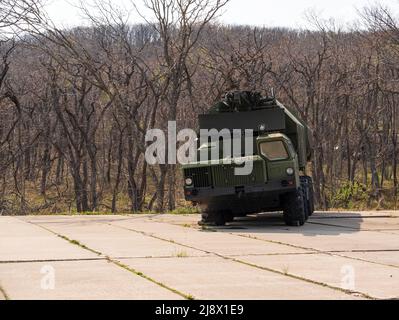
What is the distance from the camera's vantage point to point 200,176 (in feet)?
45.9

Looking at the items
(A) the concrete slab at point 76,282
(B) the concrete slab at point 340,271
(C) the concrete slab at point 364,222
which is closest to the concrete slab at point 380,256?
(B) the concrete slab at point 340,271

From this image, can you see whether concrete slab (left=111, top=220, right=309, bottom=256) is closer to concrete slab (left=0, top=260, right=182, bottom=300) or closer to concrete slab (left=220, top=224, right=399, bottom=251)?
concrete slab (left=220, top=224, right=399, bottom=251)

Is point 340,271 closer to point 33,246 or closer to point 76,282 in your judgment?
point 76,282

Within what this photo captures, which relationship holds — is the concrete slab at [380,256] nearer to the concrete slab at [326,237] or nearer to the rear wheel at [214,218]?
the concrete slab at [326,237]

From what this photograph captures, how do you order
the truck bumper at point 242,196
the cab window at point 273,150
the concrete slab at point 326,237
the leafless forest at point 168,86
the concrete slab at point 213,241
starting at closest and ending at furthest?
1. the concrete slab at point 213,241
2. the concrete slab at point 326,237
3. the truck bumper at point 242,196
4. the cab window at point 273,150
5. the leafless forest at point 168,86

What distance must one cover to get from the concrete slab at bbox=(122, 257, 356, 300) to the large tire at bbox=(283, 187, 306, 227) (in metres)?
5.41

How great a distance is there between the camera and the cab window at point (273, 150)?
1405 centimetres

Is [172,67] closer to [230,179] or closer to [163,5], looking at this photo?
[163,5]

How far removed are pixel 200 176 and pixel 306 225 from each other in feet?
9.20

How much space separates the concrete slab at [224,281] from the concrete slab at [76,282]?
32 cm

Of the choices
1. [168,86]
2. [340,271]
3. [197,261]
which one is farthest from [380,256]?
[168,86]

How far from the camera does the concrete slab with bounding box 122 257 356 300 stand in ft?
20.9

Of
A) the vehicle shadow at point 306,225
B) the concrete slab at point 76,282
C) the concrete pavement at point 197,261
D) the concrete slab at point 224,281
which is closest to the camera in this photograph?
the concrete slab at point 76,282

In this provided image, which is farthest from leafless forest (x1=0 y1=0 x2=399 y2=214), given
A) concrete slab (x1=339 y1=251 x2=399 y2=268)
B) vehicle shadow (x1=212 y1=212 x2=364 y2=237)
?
concrete slab (x1=339 y1=251 x2=399 y2=268)
